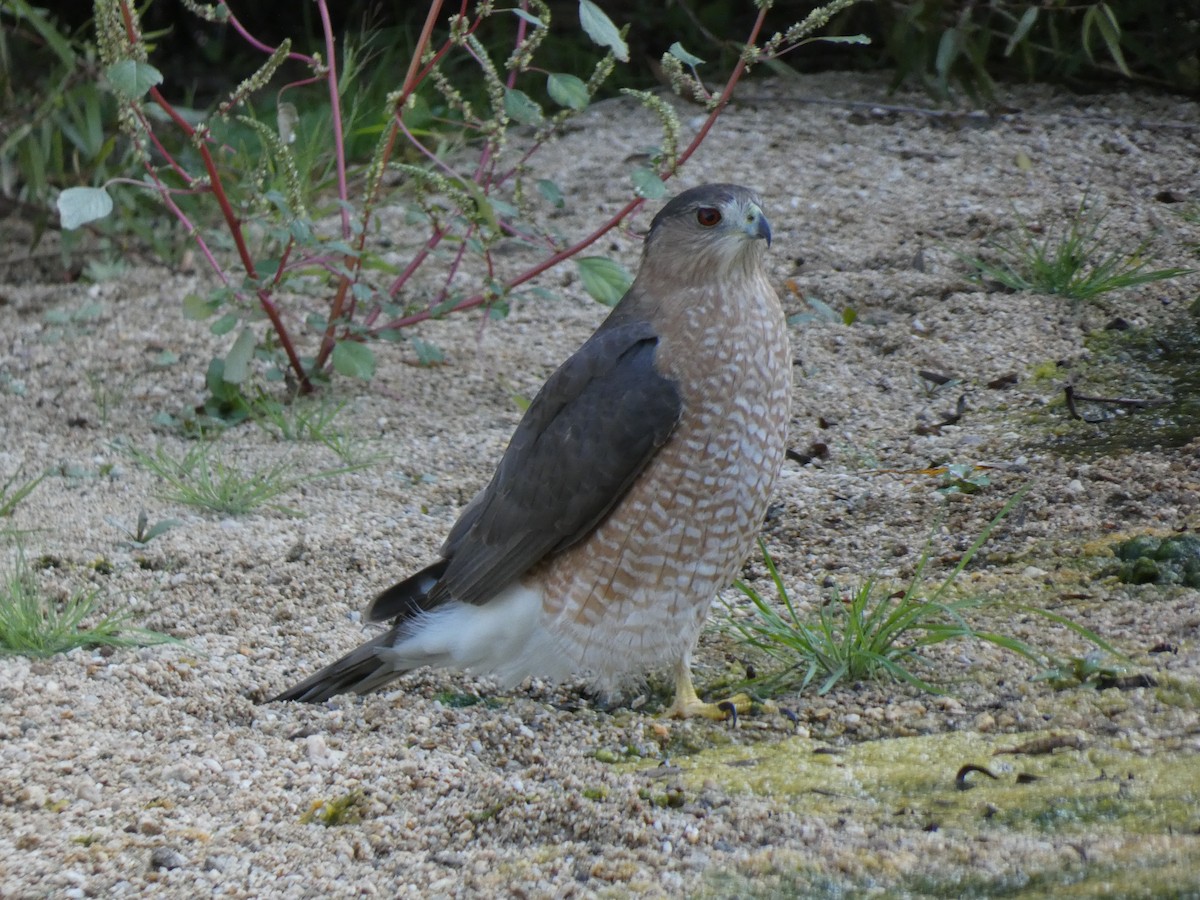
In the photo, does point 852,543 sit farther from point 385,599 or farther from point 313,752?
point 313,752

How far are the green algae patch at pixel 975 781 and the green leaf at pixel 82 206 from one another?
205 cm

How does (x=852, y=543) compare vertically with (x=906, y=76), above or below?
below

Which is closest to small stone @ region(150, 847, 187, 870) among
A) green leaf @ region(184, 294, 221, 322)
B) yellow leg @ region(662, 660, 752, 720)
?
yellow leg @ region(662, 660, 752, 720)

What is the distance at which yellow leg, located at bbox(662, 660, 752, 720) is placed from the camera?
3.25m

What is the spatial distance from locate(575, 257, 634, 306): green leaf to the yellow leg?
1.35m

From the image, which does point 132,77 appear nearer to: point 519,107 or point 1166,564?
point 519,107

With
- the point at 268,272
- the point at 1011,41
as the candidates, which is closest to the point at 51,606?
the point at 268,272

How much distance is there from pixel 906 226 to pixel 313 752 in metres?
3.60

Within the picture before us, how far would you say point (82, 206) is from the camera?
12.5 ft

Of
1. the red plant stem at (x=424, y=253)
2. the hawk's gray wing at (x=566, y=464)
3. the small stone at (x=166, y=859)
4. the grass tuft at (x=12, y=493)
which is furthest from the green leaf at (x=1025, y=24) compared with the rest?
the small stone at (x=166, y=859)

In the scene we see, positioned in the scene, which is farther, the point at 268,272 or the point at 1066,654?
the point at 268,272

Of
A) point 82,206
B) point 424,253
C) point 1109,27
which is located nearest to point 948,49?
point 1109,27

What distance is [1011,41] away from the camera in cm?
609

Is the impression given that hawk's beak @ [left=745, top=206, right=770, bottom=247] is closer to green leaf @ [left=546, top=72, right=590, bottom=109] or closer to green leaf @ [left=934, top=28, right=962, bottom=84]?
green leaf @ [left=546, top=72, right=590, bottom=109]
